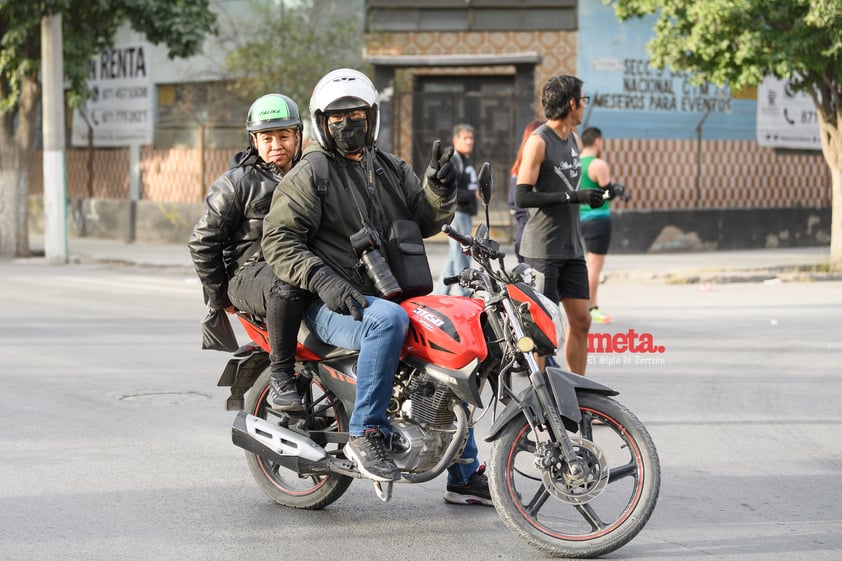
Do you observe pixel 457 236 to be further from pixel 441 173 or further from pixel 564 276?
pixel 564 276

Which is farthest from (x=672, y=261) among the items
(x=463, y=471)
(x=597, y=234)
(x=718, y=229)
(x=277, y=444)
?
(x=277, y=444)

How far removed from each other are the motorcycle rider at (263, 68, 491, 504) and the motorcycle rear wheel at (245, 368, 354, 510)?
1.32ft

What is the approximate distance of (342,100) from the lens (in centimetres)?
520

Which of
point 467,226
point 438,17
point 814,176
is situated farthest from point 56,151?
point 814,176

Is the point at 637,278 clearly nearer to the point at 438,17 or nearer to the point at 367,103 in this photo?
the point at 438,17

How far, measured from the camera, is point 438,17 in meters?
21.2

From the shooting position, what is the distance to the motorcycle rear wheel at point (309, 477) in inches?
220

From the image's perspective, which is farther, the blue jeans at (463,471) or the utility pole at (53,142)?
the utility pole at (53,142)

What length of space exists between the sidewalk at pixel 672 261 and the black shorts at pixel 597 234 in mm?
5587

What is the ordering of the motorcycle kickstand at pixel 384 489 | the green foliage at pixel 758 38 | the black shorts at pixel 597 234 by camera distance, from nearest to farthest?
the motorcycle kickstand at pixel 384 489 < the black shorts at pixel 597 234 < the green foliage at pixel 758 38

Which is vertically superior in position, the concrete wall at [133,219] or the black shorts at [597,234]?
the black shorts at [597,234]

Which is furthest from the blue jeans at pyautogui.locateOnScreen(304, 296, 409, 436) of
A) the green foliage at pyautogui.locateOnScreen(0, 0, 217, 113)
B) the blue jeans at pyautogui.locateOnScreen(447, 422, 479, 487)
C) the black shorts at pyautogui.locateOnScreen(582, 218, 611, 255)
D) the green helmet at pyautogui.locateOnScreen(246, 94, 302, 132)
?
the green foliage at pyautogui.locateOnScreen(0, 0, 217, 113)

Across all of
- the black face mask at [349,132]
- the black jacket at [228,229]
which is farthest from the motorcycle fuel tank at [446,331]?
the black jacket at [228,229]

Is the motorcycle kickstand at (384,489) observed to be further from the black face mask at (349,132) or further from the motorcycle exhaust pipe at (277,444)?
the black face mask at (349,132)
